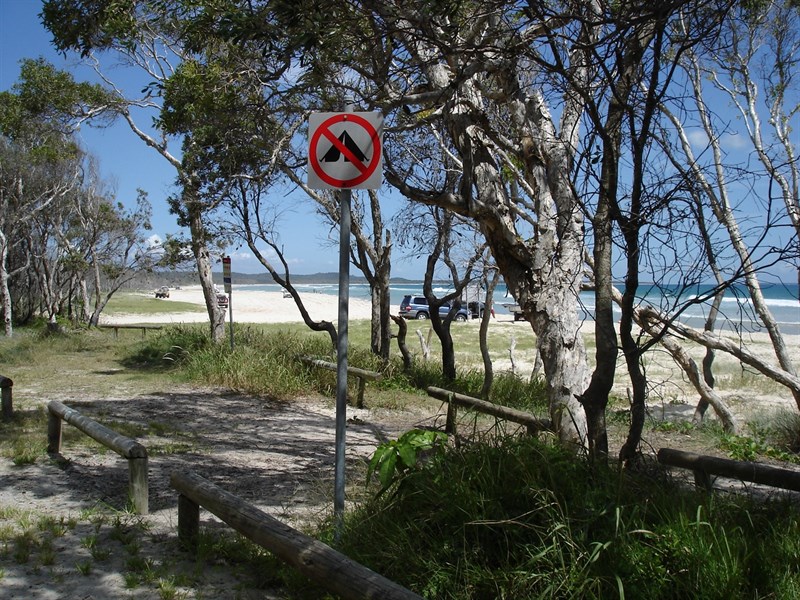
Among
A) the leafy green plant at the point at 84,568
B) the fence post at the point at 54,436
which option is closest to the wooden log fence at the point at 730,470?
the leafy green plant at the point at 84,568

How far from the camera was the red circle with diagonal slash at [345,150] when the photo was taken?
438 cm

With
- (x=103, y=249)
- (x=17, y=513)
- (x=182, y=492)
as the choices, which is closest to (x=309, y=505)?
(x=182, y=492)

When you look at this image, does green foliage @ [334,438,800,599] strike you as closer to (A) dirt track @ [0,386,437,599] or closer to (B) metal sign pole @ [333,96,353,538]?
(B) metal sign pole @ [333,96,353,538]

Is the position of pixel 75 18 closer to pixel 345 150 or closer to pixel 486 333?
pixel 345 150

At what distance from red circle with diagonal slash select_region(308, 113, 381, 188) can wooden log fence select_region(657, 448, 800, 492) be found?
2640 millimetres

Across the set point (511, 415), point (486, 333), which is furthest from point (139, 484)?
point (486, 333)

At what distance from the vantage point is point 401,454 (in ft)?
13.2

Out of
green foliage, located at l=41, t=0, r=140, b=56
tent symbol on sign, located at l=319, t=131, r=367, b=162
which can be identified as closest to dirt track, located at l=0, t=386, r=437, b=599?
tent symbol on sign, located at l=319, t=131, r=367, b=162

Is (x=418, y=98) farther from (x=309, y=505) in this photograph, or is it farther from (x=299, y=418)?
(x=299, y=418)

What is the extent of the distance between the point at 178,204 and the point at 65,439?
28.9ft

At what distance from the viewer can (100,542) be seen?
4.69 m

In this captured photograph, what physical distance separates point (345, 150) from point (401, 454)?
1881 millimetres

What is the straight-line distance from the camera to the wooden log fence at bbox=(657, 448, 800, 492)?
4.25m

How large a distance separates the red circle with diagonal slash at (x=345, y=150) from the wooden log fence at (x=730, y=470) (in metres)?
2.64
